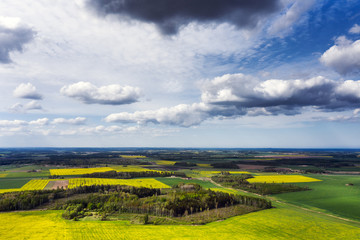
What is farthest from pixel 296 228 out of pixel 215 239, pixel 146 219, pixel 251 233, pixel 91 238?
pixel 91 238

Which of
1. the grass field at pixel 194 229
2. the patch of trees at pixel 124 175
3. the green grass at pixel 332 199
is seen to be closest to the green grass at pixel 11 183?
the patch of trees at pixel 124 175

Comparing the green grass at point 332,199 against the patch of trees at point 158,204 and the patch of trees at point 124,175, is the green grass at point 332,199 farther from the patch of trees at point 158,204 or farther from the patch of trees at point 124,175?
the patch of trees at point 124,175

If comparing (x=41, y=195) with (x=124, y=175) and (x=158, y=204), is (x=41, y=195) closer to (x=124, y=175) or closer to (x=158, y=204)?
(x=158, y=204)

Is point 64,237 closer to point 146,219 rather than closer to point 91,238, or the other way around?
point 91,238

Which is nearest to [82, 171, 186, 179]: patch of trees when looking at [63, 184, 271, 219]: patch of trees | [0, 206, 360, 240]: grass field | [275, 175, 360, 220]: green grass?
[63, 184, 271, 219]: patch of trees

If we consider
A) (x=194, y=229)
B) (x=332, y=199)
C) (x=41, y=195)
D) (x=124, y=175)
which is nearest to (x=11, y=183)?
(x=41, y=195)

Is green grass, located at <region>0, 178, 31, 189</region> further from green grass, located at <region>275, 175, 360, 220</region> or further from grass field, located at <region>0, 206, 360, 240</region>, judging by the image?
green grass, located at <region>275, 175, 360, 220</region>

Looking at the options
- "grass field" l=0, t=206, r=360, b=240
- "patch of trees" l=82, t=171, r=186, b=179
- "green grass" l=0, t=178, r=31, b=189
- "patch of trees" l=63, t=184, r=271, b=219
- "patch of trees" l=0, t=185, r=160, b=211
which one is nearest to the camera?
"grass field" l=0, t=206, r=360, b=240

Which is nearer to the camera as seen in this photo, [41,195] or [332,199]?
[41,195]
